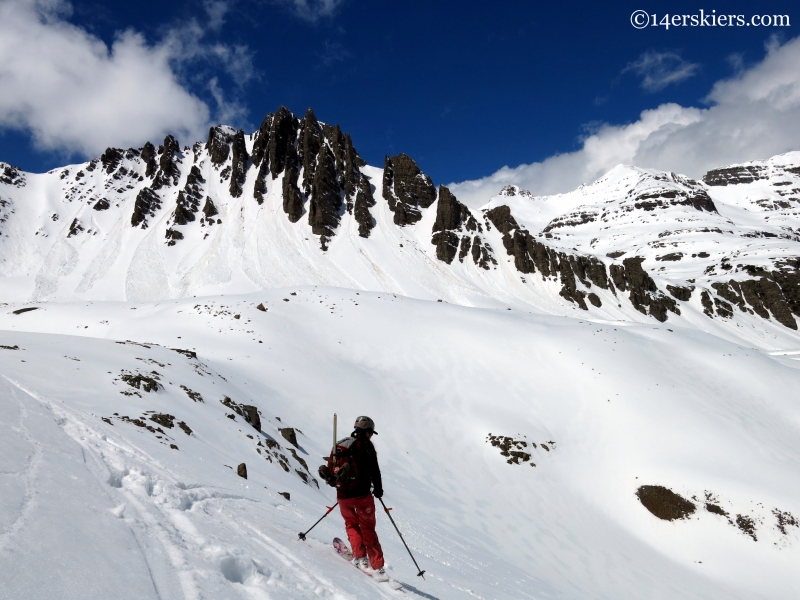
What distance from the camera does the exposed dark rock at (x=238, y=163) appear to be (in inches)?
3967

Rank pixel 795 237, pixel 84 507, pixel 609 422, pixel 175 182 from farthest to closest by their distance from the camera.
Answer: pixel 795 237
pixel 175 182
pixel 609 422
pixel 84 507

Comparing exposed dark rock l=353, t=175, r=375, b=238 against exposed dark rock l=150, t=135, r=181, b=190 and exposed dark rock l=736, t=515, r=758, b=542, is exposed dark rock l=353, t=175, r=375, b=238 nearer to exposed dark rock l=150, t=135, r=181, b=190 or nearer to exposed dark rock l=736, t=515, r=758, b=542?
exposed dark rock l=150, t=135, r=181, b=190

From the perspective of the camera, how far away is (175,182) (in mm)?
107625

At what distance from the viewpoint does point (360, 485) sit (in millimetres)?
6336

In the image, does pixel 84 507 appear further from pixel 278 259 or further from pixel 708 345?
pixel 278 259

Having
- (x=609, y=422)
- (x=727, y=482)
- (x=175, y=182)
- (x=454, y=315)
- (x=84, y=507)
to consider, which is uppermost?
(x=175, y=182)

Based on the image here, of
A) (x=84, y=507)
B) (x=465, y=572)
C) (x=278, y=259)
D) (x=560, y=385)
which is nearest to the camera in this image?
(x=84, y=507)

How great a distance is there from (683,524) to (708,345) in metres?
20.6

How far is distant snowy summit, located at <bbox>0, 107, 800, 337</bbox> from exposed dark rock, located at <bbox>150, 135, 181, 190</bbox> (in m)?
0.36

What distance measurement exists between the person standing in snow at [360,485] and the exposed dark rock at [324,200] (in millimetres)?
82108

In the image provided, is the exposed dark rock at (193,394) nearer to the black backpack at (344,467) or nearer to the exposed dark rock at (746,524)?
the black backpack at (344,467)

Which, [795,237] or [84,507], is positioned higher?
→ [795,237]

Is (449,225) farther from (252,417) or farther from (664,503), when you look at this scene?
(252,417)

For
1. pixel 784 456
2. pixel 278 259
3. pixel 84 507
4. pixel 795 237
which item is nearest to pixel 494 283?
pixel 278 259
